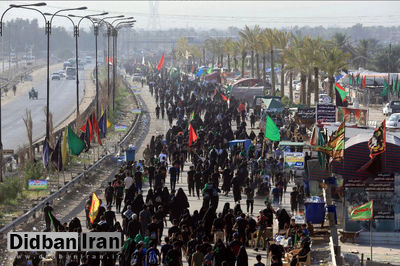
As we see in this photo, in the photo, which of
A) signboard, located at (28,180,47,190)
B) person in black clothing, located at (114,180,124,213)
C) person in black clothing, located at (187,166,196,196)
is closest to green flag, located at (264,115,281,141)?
person in black clothing, located at (187,166,196,196)

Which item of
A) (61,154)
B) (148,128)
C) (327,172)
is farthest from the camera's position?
(148,128)

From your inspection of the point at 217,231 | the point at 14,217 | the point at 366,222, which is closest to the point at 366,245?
the point at 366,222

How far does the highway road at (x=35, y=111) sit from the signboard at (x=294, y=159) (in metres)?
18.8

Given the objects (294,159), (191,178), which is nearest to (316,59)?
(294,159)

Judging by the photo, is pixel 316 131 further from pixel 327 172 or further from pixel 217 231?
pixel 217 231

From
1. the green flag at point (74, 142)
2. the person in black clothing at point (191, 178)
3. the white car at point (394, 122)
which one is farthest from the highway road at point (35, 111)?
the white car at point (394, 122)

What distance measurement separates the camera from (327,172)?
2661 cm

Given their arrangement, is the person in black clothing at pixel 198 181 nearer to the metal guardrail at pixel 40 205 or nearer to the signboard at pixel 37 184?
the metal guardrail at pixel 40 205

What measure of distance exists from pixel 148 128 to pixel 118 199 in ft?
86.6

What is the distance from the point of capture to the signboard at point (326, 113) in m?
36.6

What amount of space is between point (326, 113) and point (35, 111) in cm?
3832

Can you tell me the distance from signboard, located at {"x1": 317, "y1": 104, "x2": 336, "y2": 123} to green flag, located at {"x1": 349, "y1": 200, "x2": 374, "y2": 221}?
54.1 feet

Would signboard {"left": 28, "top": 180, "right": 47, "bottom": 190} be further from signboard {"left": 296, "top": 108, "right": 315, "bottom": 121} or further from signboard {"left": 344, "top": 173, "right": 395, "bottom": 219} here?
signboard {"left": 296, "top": 108, "right": 315, "bottom": 121}

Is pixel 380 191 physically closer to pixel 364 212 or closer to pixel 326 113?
pixel 364 212
